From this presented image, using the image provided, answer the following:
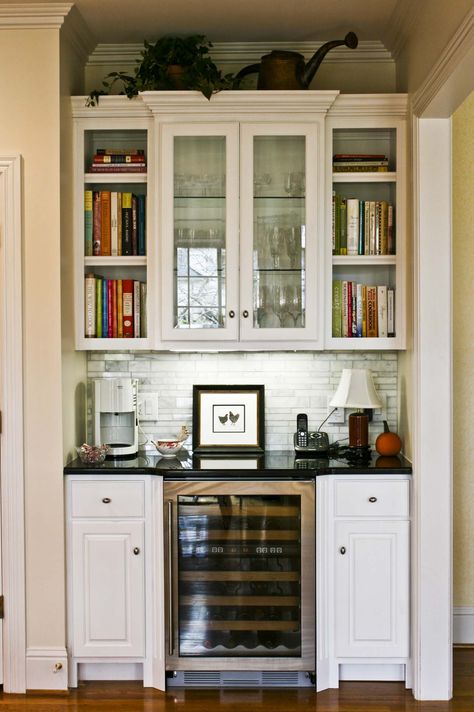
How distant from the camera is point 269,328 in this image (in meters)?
3.59

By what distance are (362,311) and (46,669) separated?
207cm

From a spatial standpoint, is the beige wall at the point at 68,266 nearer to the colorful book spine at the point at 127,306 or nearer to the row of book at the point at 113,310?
the row of book at the point at 113,310

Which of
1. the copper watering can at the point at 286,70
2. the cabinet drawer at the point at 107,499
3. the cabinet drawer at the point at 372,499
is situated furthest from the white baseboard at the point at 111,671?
the copper watering can at the point at 286,70

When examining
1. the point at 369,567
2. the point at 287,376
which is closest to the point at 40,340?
the point at 287,376

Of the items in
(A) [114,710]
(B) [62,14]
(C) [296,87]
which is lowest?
(A) [114,710]

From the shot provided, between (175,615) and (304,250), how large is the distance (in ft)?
5.46

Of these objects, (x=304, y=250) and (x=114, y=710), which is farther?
(x=304, y=250)

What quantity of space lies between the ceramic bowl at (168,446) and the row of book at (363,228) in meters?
1.12

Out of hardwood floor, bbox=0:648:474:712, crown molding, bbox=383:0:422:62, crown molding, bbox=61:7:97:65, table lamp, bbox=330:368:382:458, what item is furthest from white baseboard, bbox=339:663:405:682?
crown molding, bbox=61:7:97:65

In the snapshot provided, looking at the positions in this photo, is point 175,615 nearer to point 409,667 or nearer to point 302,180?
point 409,667

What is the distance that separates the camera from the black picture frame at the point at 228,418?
3809mm

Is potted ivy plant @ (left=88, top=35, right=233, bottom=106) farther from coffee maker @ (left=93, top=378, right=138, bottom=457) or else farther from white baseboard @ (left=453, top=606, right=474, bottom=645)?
white baseboard @ (left=453, top=606, right=474, bottom=645)

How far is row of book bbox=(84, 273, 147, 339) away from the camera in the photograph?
3.67 m

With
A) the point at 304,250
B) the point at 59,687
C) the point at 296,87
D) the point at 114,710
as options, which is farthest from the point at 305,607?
the point at 296,87
